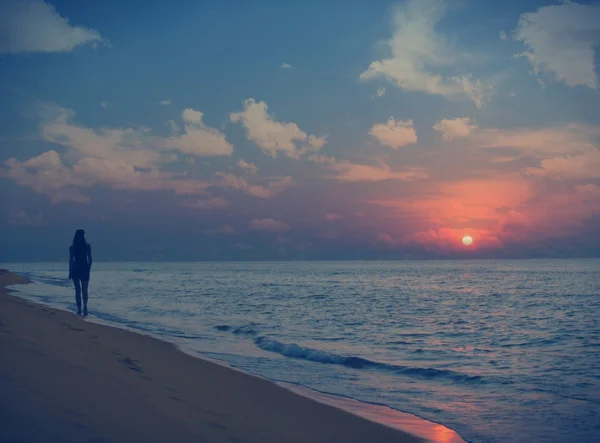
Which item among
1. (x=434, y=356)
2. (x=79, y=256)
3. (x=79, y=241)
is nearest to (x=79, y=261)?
(x=79, y=256)

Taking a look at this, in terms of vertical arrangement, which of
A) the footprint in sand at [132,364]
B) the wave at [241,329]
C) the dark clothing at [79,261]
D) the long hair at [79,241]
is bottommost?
the wave at [241,329]

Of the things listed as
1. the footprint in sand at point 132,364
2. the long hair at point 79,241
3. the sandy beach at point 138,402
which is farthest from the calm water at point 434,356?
the long hair at point 79,241

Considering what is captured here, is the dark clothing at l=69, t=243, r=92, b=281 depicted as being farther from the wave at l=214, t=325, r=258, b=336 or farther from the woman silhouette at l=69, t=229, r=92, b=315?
the wave at l=214, t=325, r=258, b=336

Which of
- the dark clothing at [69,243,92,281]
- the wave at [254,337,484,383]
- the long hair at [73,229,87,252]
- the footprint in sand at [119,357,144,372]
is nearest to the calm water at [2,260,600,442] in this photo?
the wave at [254,337,484,383]

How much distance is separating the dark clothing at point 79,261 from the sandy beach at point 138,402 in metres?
6.56

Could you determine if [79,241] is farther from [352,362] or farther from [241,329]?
[352,362]

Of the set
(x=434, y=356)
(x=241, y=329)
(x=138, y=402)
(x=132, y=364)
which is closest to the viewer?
(x=138, y=402)

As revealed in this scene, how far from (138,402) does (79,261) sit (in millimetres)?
11913

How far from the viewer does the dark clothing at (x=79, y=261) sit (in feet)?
52.1

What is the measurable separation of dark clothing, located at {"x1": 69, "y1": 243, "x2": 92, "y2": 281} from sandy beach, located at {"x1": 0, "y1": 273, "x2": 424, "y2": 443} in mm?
6557

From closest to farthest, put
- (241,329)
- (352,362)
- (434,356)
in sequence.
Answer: (352,362)
(434,356)
(241,329)

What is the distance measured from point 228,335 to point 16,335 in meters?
8.50

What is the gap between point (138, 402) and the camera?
5.37 m

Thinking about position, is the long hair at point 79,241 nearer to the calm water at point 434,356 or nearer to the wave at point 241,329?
the calm water at point 434,356
